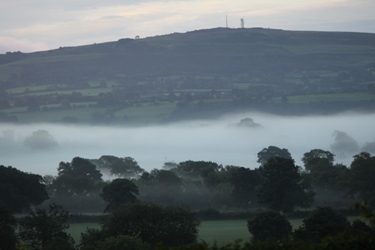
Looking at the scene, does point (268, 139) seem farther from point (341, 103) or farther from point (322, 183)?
point (322, 183)

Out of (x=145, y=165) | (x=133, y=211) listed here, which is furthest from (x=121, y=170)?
(x=133, y=211)

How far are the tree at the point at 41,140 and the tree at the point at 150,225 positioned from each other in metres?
141

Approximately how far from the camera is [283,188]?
203 ft

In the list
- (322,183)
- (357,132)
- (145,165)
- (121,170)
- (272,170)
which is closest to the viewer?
(272,170)

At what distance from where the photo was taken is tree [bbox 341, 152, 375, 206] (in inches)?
2458

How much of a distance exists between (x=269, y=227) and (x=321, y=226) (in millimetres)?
6637

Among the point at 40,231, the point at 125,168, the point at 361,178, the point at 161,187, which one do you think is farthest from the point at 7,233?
the point at 125,168

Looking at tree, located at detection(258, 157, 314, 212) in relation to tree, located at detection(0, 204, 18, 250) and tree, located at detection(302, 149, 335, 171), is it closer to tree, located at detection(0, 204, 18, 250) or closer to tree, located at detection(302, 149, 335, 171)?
tree, located at detection(302, 149, 335, 171)

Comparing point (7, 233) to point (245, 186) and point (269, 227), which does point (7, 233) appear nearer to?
point (269, 227)

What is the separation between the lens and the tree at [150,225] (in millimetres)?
36344

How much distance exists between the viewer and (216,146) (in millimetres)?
198375

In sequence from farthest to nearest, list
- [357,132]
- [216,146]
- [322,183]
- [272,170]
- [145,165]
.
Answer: [216,146] → [357,132] → [145,165] → [322,183] → [272,170]

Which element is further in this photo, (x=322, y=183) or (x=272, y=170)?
(x=322, y=183)

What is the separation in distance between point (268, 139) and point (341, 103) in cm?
1972
